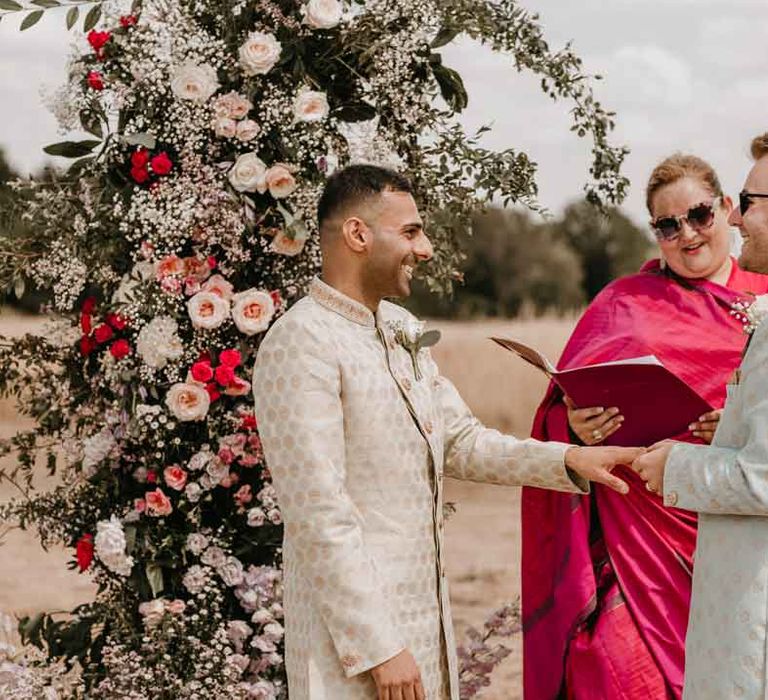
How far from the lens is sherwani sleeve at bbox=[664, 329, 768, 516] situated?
2.95 meters

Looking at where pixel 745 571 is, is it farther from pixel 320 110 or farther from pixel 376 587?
pixel 320 110

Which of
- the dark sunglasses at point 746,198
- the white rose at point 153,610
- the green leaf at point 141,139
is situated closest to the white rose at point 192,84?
the green leaf at point 141,139

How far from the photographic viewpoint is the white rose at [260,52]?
4.15 m

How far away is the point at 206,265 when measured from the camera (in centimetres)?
428

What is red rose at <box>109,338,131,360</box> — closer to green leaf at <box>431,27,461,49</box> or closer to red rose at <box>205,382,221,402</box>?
red rose at <box>205,382,221,402</box>

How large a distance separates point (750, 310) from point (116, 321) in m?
1.98

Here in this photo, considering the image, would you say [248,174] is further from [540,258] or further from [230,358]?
[540,258]

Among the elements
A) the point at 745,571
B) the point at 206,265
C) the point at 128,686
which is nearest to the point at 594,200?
the point at 206,265

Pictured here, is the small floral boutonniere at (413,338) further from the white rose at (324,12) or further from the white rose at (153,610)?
the white rose at (153,610)

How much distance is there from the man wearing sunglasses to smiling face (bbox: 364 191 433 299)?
0.80 m

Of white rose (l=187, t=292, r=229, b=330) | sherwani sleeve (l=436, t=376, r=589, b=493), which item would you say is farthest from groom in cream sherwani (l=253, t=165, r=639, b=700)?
white rose (l=187, t=292, r=229, b=330)

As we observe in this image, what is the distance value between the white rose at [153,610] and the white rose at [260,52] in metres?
1.69

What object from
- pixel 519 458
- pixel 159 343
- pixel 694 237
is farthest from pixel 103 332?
pixel 694 237

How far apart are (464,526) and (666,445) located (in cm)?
1052
